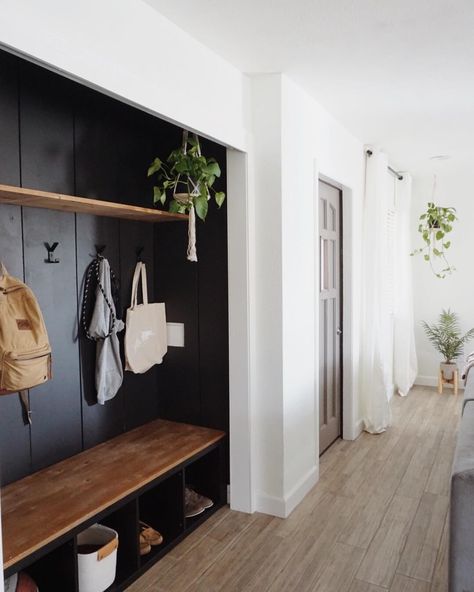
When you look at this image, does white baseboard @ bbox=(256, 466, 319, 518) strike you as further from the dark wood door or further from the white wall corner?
the dark wood door

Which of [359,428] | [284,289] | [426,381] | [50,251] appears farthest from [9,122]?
[426,381]

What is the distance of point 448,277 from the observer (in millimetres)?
5914

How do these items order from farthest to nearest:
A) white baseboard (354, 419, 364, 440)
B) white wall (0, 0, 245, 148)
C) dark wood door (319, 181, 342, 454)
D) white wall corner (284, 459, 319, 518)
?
white baseboard (354, 419, 364, 440) → dark wood door (319, 181, 342, 454) → white wall corner (284, 459, 319, 518) → white wall (0, 0, 245, 148)

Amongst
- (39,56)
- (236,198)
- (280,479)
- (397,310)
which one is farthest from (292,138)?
(397,310)

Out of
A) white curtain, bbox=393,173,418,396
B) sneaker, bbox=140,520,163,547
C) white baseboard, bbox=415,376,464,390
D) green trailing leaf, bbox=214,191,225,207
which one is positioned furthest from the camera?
white baseboard, bbox=415,376,464,390

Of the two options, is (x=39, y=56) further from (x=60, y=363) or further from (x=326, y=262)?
(x=326, y=262)

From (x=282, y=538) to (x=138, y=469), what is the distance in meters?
0.87

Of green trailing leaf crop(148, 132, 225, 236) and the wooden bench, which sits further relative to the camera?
green trailing leaf crop(148, 132, 225, 236)

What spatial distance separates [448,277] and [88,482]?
15.9 ft

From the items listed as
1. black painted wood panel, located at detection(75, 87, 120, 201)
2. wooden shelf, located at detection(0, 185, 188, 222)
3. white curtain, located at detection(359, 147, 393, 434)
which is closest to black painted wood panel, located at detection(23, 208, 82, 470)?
wooden shelf, located at detection(0, 185, 188, 222)

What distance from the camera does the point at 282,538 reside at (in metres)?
2.73

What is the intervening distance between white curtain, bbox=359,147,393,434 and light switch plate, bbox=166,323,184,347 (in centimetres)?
193

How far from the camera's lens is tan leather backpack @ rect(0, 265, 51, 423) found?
2.09 metres

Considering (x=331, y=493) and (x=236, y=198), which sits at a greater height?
(x=236, y=198)
